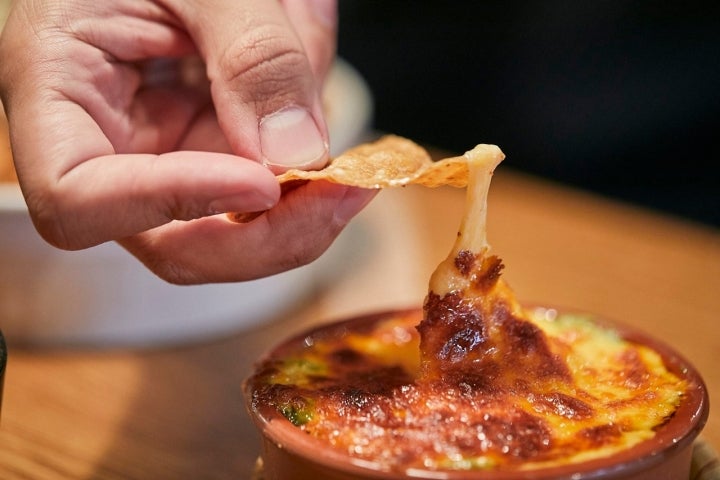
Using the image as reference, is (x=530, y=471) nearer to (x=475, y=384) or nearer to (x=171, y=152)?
(x=475, y=384)

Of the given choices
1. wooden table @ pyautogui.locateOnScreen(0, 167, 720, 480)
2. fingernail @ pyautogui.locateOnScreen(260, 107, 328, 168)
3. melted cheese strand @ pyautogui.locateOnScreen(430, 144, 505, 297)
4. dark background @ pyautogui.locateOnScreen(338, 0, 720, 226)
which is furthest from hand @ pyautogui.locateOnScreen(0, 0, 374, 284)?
dark background @ pyautogui.locateOnScreen(338, 0, 720, 226)

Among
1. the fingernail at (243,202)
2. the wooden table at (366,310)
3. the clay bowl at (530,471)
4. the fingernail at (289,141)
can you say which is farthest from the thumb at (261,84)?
the wooden table at (366,310)

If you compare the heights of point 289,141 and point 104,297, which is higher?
point 289,141

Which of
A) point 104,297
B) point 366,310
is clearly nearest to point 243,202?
point 104,297

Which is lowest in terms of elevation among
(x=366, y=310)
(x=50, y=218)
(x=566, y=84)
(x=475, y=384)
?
(x=366, y=310)

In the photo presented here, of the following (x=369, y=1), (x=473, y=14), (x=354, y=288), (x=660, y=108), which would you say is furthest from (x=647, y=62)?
(x=354, y=288)

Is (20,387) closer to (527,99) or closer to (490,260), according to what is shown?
(490,260)

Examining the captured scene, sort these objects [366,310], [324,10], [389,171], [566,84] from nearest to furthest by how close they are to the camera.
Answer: [389,171]
[324,10]
[366,310]
[566,84]

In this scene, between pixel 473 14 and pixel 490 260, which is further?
pixel 473 14
